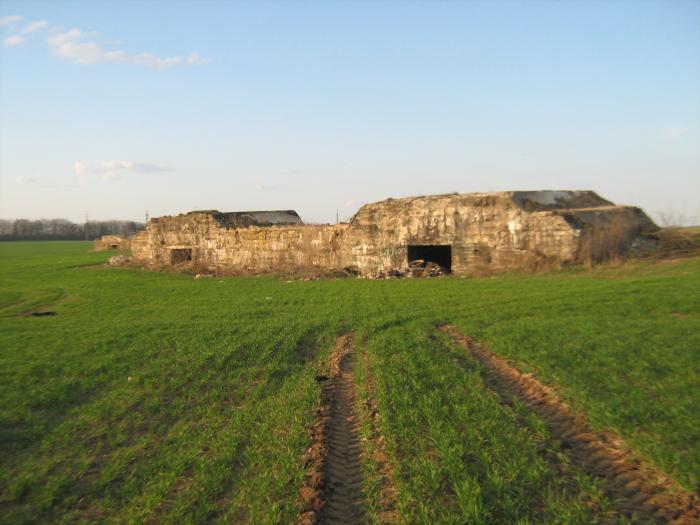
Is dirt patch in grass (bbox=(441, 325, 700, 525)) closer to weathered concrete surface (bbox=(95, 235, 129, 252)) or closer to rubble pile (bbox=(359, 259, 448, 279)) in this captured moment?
rubble pile (bbox=(359, 259, 448, 279))

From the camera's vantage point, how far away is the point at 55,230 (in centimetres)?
9788

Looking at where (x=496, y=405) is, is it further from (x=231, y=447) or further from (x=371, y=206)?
(x=371, y=206)

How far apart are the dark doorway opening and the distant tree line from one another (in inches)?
3208

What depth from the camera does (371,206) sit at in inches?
797

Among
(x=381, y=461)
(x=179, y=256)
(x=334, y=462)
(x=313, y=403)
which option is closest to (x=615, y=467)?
(x=381, y=461)

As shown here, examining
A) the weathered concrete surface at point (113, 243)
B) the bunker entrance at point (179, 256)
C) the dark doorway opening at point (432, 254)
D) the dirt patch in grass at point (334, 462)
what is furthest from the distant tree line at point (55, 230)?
the dirt patch in grass at point (334, 462)

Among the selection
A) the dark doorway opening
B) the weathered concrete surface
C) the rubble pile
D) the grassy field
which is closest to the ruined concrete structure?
the dark doorway opening

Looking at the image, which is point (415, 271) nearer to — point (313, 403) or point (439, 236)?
point (439, 236)

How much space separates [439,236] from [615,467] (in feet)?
46.9

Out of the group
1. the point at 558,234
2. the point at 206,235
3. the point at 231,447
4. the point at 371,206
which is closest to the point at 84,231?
the point at 206,235

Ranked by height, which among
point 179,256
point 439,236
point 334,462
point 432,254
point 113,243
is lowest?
point 334,462

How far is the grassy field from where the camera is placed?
4.07 meters

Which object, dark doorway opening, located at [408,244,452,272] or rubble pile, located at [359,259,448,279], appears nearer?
rubble pile, located at [359,259,448,279]

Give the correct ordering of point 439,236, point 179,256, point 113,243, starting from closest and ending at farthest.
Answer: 1. point 439,236
2. point 179,256
3. point 113,243
